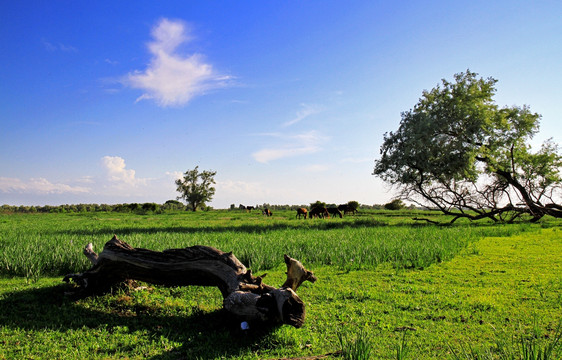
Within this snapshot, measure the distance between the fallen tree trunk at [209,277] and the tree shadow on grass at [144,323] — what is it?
0.90 ft

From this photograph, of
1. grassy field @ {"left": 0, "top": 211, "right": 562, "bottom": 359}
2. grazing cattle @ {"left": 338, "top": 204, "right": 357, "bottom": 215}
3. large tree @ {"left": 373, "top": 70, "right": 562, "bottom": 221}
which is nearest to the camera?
grassy field @ {"left": 0, "top": 211, "right": 562, "bottom": 359}

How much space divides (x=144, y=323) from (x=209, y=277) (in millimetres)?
1125

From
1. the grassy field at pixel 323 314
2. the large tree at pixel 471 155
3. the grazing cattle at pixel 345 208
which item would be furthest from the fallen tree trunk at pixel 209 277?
the grazing cattle at pixel 345 208

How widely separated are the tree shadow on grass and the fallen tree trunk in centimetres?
28

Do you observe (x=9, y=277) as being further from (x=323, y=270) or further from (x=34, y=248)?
(x=323, y=270)

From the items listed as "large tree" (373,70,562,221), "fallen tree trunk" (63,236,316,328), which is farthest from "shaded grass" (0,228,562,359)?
"large tree" (373,70,562,221)

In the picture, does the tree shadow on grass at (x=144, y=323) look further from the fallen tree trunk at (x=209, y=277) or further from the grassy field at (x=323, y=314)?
the fallen tree trunk at (x=209, y=277)

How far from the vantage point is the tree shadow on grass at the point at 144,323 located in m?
4.18

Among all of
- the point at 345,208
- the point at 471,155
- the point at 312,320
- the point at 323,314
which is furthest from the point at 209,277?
the point at 345,208

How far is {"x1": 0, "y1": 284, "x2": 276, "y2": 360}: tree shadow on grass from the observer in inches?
165

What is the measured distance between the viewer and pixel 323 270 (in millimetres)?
8672

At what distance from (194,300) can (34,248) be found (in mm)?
6140

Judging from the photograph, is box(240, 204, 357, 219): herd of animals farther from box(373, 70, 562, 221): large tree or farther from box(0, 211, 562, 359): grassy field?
box(0, 211, 562, 359): grassy field

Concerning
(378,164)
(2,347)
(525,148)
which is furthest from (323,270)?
(525,148)
